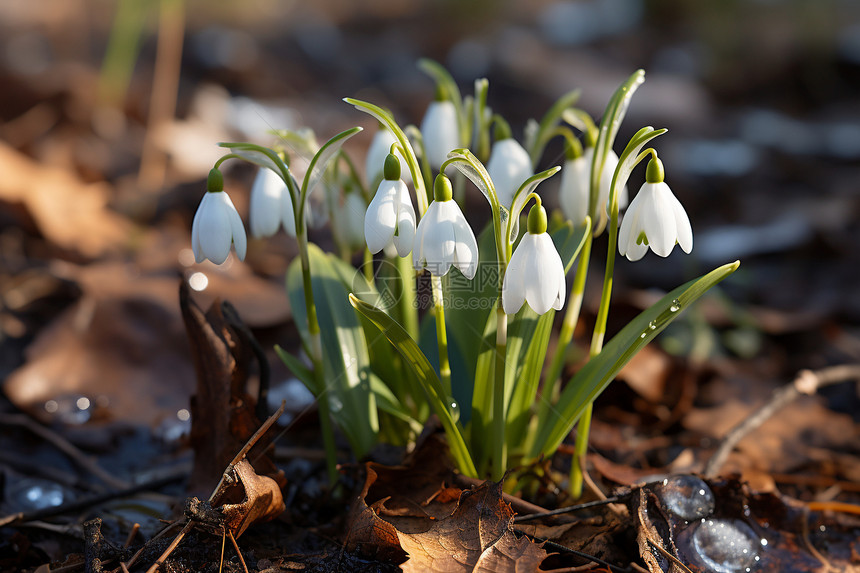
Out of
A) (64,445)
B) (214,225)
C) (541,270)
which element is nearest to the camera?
(541,270)

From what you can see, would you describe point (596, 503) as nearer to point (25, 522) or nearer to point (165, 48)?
point (25, 522)

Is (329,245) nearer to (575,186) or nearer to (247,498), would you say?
(575,186)

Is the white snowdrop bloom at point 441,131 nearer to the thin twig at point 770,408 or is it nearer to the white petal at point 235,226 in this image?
the white petal at point 235,226

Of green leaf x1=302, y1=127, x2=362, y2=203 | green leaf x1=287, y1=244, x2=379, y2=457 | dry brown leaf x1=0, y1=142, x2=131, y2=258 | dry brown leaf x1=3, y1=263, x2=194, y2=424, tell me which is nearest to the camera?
green leaf x1=302, y1=127, x2=362, y2=203

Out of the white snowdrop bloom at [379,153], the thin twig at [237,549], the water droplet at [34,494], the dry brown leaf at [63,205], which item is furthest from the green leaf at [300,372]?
the dry brown leaf at [63,205]

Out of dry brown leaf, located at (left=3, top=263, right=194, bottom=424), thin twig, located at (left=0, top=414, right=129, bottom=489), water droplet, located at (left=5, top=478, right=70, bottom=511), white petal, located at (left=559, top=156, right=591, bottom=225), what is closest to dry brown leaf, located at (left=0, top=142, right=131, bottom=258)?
dry brown leaf, located at (left=3, top=263, right=194, bottom=424)

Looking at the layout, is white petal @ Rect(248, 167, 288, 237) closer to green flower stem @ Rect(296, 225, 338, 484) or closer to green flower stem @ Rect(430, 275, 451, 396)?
green flower stem @ Rect(296, 225, 338, 484)

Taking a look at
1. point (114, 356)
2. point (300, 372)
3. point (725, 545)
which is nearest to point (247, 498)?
point (300, 372)
